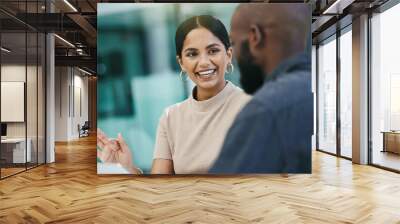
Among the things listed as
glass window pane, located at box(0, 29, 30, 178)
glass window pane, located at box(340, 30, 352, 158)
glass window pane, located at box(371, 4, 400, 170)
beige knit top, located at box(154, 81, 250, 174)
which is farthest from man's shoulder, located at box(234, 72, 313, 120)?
glass window pane, located at box(0, 29, 30, 178)

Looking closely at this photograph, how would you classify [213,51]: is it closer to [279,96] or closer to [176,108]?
[176,108]

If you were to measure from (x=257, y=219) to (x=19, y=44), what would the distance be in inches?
218

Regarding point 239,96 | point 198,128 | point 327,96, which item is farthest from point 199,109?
point 327,96

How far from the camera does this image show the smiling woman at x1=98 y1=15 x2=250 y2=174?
6203mm

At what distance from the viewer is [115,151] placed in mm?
6406

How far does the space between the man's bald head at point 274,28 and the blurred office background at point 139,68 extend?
326 mm

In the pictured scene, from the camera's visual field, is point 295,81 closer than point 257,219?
No

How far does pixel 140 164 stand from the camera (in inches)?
249

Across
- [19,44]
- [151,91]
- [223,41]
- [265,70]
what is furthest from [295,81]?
[19,44]

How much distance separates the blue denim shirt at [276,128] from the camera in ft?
20.2

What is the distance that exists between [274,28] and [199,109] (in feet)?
5.97

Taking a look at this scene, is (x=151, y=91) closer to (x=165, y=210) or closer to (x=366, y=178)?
(x=165, y=210)

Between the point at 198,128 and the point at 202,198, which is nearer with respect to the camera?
the point at 202,198

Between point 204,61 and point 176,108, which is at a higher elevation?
point 204,61
